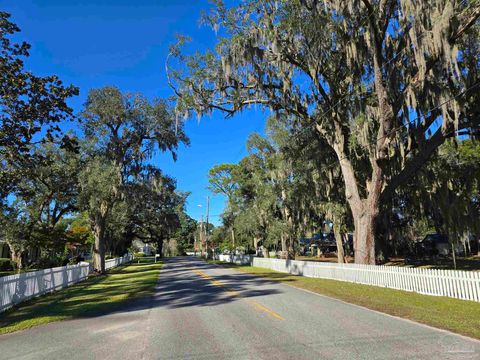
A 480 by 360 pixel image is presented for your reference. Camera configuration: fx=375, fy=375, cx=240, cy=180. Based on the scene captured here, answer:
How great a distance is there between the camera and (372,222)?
18031mm

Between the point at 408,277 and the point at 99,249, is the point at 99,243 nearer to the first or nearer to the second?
the point at 99,249

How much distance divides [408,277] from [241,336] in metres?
9.23

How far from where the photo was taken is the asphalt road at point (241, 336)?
222 inches

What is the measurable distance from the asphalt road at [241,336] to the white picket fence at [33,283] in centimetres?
382

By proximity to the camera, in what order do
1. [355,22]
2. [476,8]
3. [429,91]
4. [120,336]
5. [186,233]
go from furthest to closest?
[186,233], [355,22], [429,91], [476,8], [120,336]

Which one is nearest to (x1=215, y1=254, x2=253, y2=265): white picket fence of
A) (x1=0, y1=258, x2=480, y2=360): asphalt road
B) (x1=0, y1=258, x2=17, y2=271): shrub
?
(x1=0, y1=258, x2=17, y2=271): shrub

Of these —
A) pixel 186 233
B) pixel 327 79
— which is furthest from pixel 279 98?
pixel 186 233

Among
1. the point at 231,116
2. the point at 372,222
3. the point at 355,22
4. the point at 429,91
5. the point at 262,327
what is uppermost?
the point at 355,22

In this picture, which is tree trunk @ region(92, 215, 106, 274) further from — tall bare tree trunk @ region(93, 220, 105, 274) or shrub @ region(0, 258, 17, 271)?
shrub @ region(0, 258, 17, 271)

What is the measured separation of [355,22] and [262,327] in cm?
1427

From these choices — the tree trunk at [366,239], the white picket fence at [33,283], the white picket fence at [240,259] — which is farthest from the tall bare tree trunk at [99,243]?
the tree trunk at [366,239]

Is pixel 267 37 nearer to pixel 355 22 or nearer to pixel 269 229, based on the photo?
pixel 355 22

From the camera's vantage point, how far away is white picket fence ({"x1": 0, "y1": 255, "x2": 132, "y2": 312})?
447 inches

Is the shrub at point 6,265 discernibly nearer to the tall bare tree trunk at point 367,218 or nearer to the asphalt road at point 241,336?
the asphalt road at point 241,336
